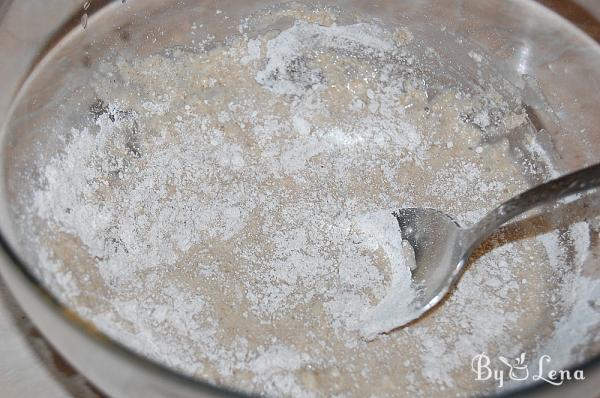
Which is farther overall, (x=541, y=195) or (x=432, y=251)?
(x=432, y=251)

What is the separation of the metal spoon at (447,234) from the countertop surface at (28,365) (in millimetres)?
421

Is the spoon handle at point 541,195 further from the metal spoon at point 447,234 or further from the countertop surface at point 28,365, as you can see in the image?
the countertop surface at point 28,365

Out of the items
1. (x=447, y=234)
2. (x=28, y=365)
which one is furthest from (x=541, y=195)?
(x=28, y=365)

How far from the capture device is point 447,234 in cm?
92

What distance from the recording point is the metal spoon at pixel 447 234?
808 millimetres

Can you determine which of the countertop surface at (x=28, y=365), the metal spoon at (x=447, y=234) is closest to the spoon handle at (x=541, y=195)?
the metal spoon at (x=447, y=234)

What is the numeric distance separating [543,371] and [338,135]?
489 mm

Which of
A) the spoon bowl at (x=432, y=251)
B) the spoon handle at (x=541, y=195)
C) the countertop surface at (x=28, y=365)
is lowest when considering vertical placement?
the countertop surface at (x=28, y=365)

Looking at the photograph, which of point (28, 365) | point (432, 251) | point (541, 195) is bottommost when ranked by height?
point (28, 365)

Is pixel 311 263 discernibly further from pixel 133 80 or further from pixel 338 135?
pixel 133 80

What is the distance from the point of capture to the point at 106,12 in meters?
0.99

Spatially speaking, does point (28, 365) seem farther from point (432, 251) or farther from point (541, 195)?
point (541, 195)

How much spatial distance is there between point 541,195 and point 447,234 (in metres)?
0.15

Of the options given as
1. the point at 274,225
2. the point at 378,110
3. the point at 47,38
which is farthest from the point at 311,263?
the point at 47,38
